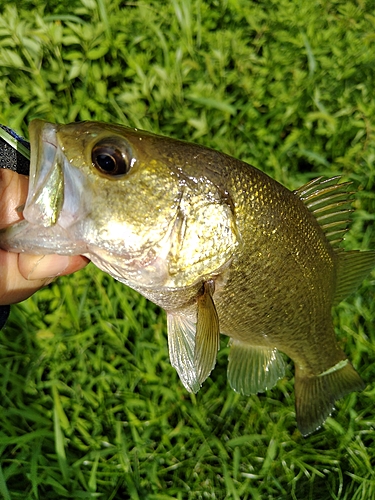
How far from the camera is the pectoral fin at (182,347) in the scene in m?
1.84

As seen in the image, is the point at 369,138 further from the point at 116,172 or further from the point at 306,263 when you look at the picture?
the point at 116,172

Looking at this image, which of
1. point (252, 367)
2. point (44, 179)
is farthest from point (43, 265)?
point (252, 367)

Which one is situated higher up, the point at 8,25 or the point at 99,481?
the point at 8,25

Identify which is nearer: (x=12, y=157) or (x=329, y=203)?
(x=12, y=157)

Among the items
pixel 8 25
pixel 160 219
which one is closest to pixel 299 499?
pixel 160 219

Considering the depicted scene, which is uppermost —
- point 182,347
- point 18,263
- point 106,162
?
point 106,162

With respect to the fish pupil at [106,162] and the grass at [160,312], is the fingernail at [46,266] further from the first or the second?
the grass at [160,312]

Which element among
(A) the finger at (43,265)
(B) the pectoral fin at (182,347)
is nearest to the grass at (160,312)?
(B) the pectoral fin at (182,347)

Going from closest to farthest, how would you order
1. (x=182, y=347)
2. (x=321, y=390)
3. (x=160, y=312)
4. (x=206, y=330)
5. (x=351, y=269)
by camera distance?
(x=206, y=330) → (x=182, y=347) → (x=351, y=269) → (x=321, y=390) → (x=160, y=312)

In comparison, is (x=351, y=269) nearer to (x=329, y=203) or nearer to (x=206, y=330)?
(x=329, y=203)

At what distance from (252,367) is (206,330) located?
0.69 m

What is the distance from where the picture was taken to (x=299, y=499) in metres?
2.79

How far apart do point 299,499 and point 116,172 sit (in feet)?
7.67

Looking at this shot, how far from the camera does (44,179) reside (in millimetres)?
1354
